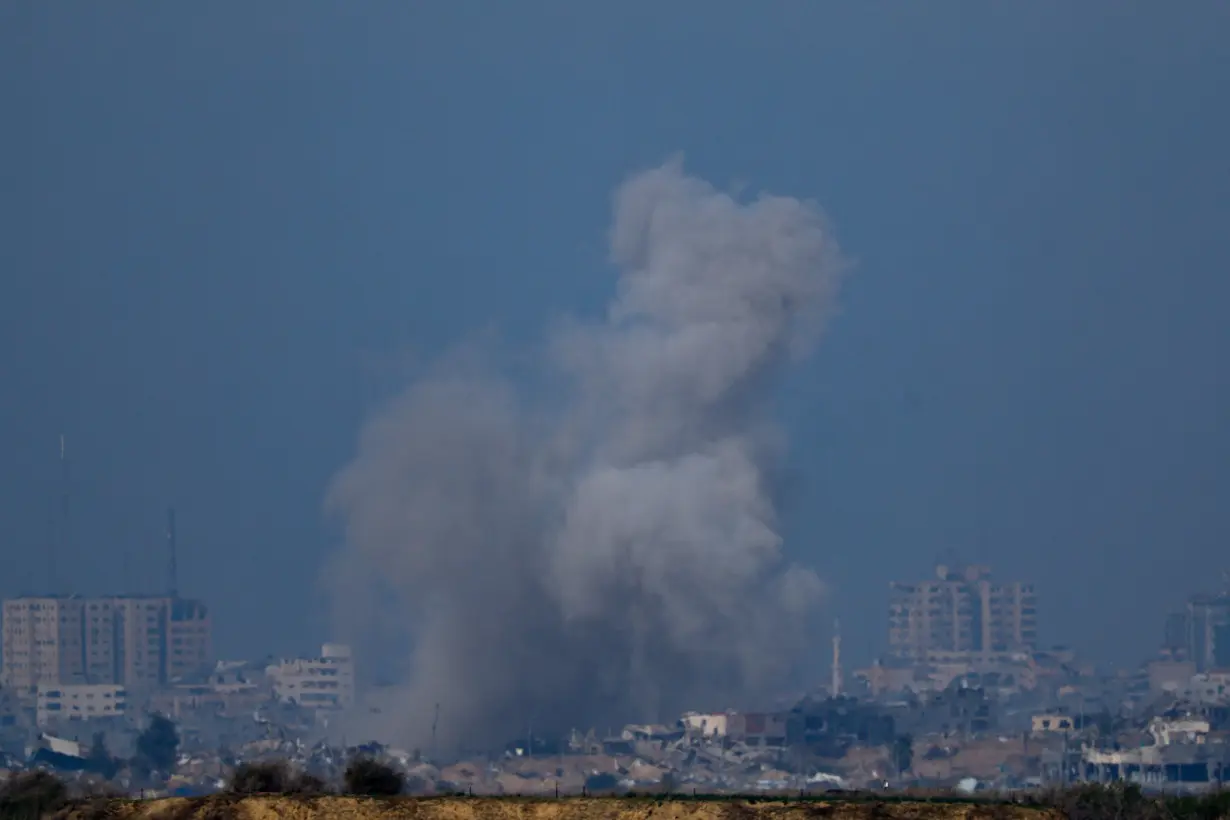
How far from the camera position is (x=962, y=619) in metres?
188

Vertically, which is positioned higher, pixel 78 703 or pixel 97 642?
pixel 97 642

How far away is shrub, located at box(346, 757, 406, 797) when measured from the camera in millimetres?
54656

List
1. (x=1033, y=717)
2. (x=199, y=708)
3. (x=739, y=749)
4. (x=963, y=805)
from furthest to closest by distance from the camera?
(x=199, y=708) → (x=1033, y=717) → (x=739, y=749) → (x=963, y=805)

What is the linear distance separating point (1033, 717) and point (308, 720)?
3379cm

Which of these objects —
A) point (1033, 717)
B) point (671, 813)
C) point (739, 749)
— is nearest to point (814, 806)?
point (671, 813)

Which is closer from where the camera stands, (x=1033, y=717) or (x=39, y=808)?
(x=39, y=808)

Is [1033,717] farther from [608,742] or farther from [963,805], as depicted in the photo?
[963,805]

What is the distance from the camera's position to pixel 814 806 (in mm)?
47781

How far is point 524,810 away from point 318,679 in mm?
101657

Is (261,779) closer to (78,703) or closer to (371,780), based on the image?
(371,780)

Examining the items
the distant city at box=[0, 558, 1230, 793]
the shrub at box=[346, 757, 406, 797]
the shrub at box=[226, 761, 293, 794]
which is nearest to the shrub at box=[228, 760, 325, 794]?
the shrub at box=[226, 761, 293, 794]

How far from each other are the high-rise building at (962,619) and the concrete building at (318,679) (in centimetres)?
4769

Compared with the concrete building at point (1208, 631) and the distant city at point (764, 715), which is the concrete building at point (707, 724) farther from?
the concrete building at point (1208, 631)

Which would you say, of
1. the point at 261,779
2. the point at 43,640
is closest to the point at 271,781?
the point at 261,779
